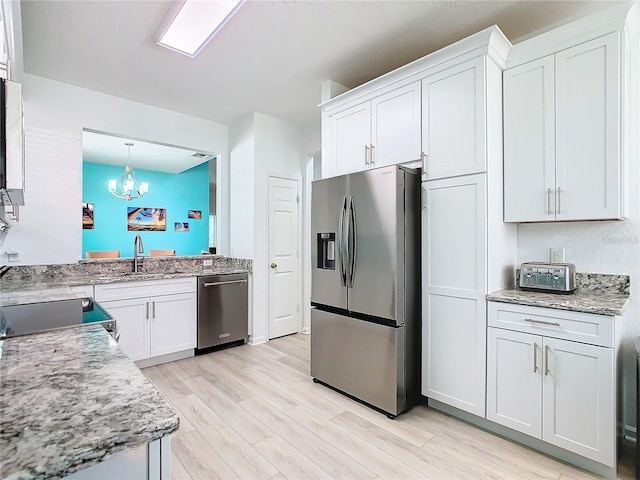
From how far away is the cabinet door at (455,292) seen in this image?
7.20 feet

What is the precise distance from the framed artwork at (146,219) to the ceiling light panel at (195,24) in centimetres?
493

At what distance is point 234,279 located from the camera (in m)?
3.92

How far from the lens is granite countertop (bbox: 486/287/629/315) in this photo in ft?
5.83

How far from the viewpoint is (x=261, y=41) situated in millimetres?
2600

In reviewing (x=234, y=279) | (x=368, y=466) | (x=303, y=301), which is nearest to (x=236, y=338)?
(x=234, y=279)

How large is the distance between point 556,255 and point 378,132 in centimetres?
160

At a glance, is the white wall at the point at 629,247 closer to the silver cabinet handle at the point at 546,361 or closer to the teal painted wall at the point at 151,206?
the silver cabinet handle at the point at 546,361

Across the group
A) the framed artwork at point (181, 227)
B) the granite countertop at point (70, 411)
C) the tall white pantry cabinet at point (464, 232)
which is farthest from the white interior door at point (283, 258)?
the framed artwork at point (181, 227)

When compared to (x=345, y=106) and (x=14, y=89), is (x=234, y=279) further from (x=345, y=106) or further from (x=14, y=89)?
(x=14, y=89)

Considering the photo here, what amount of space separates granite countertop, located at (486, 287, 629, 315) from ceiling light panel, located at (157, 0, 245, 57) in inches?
96.5

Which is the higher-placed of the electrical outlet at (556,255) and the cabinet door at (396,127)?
the cabinet door at (396,127)

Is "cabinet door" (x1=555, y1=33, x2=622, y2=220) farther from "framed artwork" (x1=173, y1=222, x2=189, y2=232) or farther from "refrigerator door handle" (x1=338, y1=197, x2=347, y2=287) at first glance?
"framed artwork" (x1=173, y1=222, x2=189, y2=232)

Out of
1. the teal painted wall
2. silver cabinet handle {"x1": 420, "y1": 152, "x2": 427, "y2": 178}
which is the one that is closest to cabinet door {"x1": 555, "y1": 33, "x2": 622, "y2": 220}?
silver cabinet handle {"x1": 420, "y1": 152, "x2": 427, "y2": 178}

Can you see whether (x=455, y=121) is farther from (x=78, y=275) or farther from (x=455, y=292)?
(x=78, y=275)
